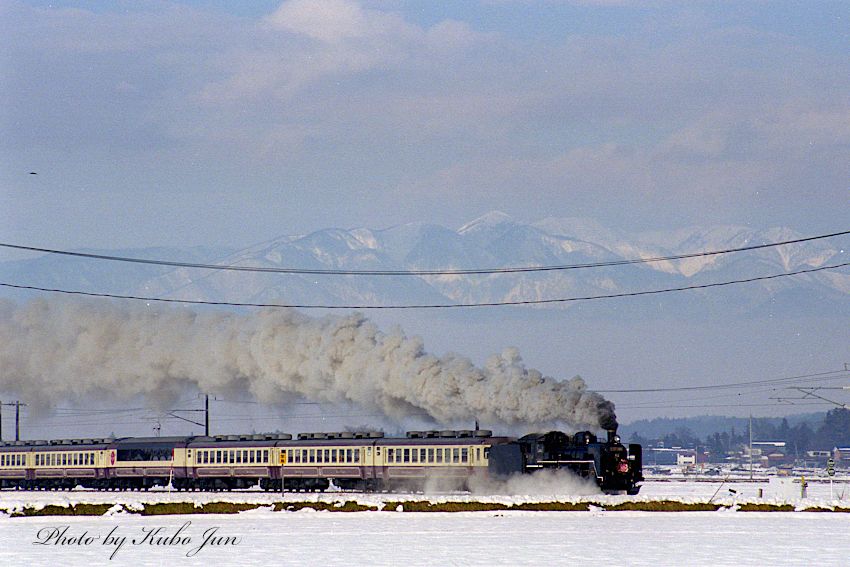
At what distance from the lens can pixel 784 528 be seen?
4853 cm

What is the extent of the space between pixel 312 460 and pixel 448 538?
40.4m

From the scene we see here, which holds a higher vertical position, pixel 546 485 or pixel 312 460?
pixel 312 460

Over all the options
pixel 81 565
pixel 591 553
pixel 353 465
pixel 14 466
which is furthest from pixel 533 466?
pixel 14 466

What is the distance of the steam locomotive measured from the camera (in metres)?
71.6

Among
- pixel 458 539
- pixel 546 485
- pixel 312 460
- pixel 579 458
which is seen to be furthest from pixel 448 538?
pixel 312 460

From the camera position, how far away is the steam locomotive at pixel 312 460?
235 ft

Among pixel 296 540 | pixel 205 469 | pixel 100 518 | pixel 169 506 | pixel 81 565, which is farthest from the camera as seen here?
pixel 205 469

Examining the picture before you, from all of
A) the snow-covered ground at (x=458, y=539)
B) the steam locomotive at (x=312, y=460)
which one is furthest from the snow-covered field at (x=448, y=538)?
the steam locomotive at (x=312, y=460)

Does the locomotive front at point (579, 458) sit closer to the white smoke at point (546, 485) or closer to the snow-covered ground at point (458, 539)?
the white smoke at point (546, 485)

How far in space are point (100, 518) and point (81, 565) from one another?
19.5 metres

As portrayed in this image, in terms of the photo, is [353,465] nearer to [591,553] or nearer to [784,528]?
[784,528]

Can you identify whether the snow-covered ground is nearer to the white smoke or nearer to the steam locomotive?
the white smoke

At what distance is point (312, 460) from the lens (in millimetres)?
83438

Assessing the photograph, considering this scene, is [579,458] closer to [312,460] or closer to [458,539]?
[312,460]
